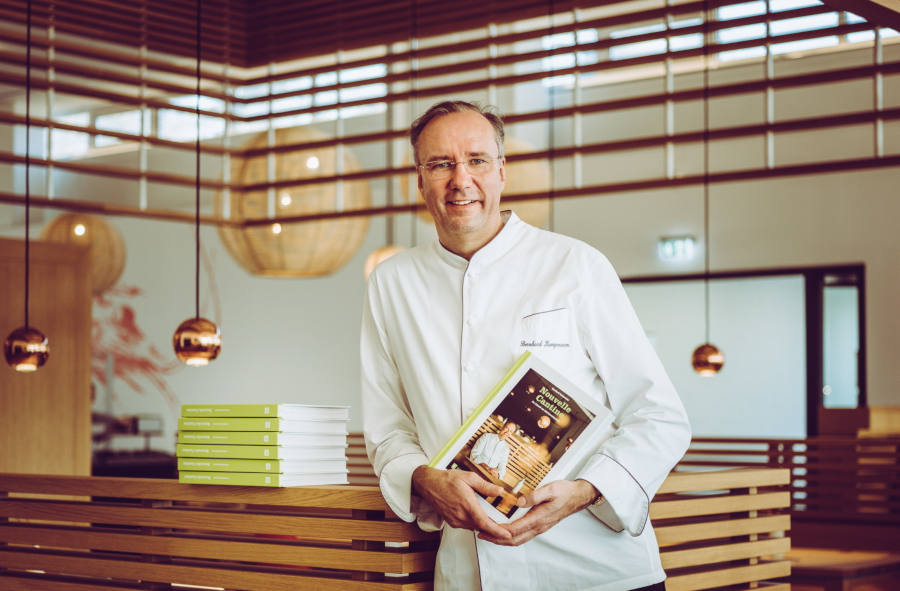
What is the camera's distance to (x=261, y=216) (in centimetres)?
723

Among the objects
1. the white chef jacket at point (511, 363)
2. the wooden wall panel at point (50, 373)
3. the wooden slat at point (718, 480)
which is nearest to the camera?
the white chef jacket at point (511, 363)

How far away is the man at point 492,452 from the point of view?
7.07ft

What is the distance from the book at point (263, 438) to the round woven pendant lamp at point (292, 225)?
4110 mm

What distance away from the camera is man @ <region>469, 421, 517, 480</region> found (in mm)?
2156

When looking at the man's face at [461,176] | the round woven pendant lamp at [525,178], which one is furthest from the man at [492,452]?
the round woven pendant lamp at [525,178]

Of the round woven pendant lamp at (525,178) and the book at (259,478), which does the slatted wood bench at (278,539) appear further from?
the round woven pendant lamp at (525,178)

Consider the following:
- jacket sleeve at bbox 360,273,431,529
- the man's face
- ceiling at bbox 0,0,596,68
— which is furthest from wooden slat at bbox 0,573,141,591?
ceiling at bbox 0,0,596,68

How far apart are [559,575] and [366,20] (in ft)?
22.6

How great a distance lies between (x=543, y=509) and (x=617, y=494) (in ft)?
0.50

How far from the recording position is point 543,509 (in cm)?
210

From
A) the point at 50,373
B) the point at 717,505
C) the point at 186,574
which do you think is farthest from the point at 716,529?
the point at 50,373

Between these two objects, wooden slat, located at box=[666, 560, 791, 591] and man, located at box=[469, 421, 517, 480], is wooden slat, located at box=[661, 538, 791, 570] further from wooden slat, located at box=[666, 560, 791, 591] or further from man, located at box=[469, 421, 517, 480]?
man, located at box=[469, 421, 517, 480]

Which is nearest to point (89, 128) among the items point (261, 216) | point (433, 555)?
point (261, 216)

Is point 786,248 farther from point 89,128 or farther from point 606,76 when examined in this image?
point 89,128
